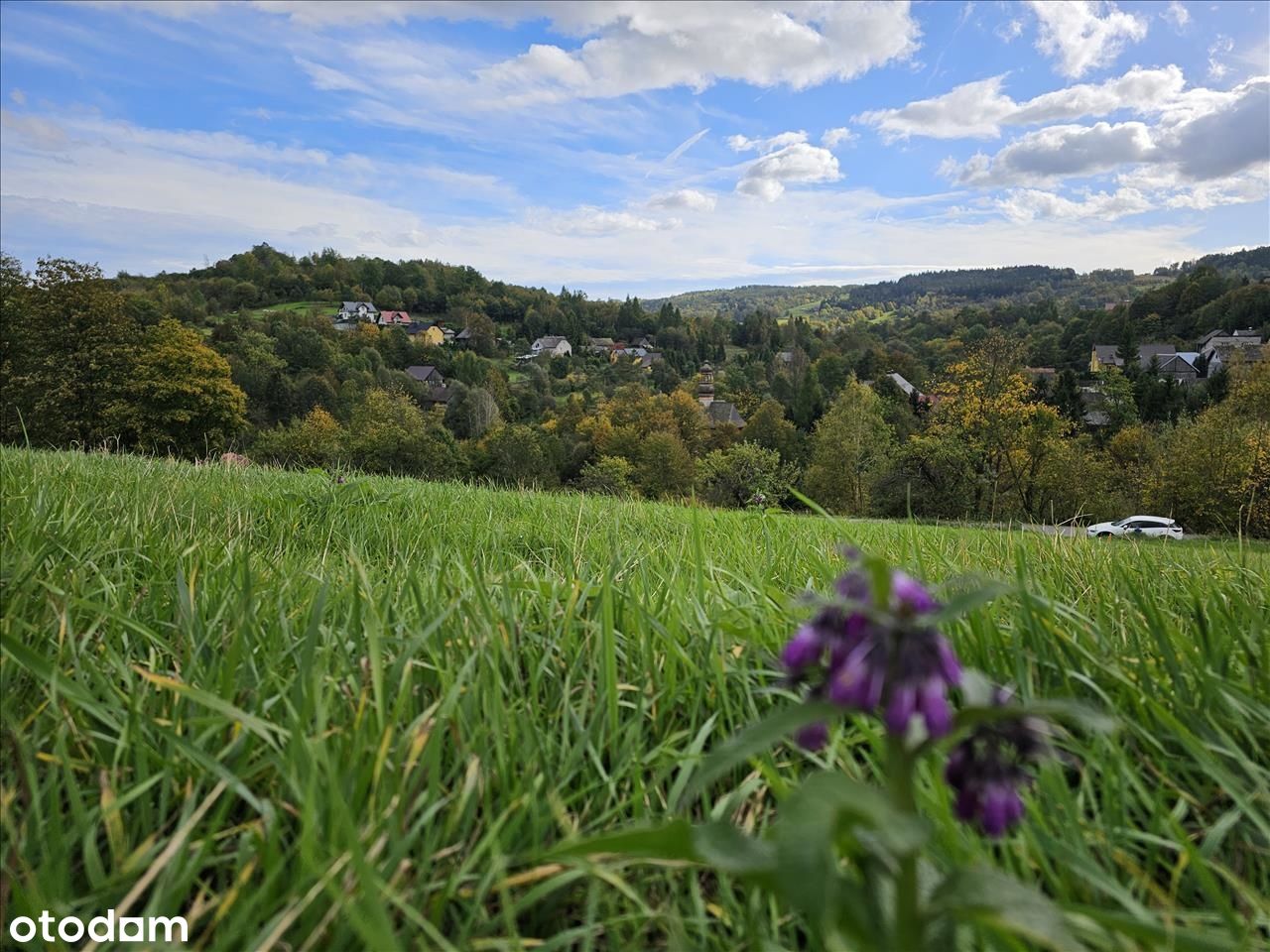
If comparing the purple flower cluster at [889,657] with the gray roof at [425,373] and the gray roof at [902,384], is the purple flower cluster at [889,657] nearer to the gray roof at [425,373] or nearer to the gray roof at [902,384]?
the gray roof at [902,384]

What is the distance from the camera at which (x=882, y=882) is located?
3.01 feet

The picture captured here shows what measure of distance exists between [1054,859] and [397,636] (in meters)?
1.56

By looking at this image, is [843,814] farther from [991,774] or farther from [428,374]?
[428,374]

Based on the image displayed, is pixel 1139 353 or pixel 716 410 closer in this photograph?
pixel 1139 353

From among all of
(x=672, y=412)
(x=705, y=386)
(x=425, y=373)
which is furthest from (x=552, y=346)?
(x=672, y=412)

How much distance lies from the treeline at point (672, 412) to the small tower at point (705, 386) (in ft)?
7.85

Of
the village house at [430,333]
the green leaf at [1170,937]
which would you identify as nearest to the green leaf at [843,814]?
the green leaf at [1170,937]

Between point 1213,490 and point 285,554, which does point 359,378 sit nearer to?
point 1213,490

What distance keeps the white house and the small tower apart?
29.4 meters

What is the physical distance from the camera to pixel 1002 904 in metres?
0.71

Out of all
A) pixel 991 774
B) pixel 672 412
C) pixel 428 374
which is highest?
pixel 991 774

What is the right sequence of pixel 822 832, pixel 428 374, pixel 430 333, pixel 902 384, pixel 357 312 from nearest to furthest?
pixel 822 832
pixel 902 384
pixel 428 374
pixel 430 333
pixel 357 312

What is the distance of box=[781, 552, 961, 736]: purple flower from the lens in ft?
2.36

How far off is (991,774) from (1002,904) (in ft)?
0.43
